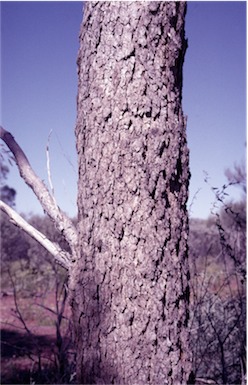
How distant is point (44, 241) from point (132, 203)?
61 cm

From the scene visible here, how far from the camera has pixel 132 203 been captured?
1.63 meters

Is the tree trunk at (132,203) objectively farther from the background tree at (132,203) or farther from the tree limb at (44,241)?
the tree limb at (44,241)

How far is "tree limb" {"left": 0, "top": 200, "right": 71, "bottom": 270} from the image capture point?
189cm

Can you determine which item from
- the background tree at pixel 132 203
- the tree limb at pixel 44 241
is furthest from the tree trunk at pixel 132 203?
the tree limb at pixel 44 241

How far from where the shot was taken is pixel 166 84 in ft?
5.66

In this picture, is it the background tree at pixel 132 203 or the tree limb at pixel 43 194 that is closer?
the background tree at pixel 132 203

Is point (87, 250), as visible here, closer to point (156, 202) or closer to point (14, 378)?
point (156, 202)

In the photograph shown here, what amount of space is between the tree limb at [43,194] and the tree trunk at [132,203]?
155 millimetres

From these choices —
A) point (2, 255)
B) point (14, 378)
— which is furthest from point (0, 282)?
point (14, 378)

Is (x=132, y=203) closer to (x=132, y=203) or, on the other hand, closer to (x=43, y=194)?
(x=132, y=203)

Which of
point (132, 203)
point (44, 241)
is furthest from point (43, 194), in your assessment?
point (132, 203)

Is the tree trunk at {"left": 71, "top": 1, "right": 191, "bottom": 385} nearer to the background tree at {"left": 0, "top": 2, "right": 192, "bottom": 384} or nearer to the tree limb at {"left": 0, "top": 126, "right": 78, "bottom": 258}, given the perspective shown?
the background tree at {"left": 0, "top": 2, "right": 192, "bottom": 384}

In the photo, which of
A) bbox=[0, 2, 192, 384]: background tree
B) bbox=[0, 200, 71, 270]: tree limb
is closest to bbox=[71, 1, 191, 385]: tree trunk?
bbox=[0, 2, 192, 384]: background tree

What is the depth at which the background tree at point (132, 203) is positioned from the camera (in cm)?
158
